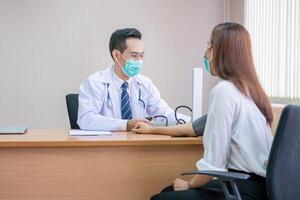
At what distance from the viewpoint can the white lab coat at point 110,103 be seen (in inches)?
101

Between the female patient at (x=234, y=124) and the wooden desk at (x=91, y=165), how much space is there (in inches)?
11.3

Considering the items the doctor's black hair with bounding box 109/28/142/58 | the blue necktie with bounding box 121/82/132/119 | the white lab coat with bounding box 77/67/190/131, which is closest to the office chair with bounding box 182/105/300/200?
the white lab coat with bounding box 77/67/190/131

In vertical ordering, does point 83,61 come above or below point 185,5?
below

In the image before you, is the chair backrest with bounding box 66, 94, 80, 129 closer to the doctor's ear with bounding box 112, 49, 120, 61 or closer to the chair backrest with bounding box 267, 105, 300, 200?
the doctor's ear with bounding box 112, 49, 120, 61

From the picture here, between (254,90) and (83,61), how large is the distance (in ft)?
8.83

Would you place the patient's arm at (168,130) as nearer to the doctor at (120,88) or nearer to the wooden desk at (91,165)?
the wooden desk at (91,165)

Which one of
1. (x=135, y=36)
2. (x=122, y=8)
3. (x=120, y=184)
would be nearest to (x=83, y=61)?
(x=122, y=8)

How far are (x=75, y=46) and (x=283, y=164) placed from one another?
298 cm

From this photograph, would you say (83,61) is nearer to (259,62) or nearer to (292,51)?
(259,62)

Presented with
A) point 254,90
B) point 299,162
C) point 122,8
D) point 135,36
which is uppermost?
point 122,8

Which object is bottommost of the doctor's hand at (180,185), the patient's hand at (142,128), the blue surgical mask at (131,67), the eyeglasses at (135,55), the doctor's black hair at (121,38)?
the doctor's hand at (180,185)

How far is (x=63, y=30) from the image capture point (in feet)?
13.7

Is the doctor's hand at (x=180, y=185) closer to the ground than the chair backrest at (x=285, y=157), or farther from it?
closer to the ground

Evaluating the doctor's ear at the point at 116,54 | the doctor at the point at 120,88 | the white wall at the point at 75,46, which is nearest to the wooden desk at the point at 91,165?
the doctor at the point at 120,88
